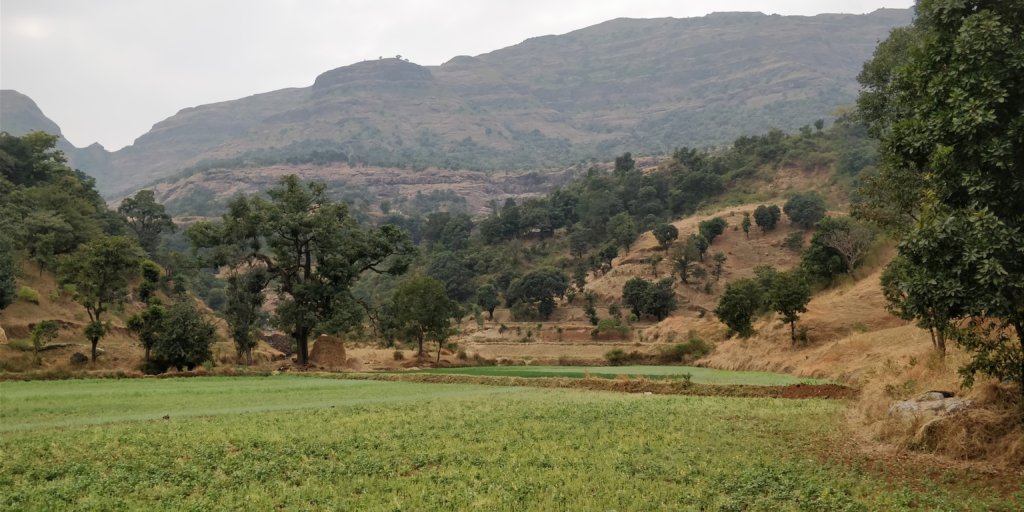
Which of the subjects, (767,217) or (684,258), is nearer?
(684,258)

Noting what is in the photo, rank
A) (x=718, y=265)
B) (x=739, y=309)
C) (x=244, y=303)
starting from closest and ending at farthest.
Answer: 1. (x=244, y=303)
2. (x=739, y=309)
3. (x=718, y=265)

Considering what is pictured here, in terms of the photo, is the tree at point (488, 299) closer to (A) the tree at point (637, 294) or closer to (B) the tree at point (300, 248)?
(A) the tree at point (637, 294)

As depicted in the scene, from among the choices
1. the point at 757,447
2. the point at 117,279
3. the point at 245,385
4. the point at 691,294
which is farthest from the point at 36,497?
the point at 691,294

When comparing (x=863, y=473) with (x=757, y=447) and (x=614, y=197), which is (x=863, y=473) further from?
(x=614, y=197)

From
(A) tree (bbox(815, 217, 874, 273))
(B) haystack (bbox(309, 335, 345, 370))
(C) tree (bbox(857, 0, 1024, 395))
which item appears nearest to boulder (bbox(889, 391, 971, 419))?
(C) tree (bbox(857, 0, 1024, 395))

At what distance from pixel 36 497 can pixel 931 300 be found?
17852mm

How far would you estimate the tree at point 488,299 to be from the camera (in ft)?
408

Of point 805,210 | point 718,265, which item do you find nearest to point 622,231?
point 718,265

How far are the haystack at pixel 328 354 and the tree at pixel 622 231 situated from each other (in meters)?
83.8

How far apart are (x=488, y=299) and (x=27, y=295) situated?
243 ft

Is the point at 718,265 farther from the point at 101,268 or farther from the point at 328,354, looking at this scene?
the point at 101,268

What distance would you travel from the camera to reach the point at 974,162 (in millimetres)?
14406

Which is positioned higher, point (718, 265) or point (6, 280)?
point (6, 280)

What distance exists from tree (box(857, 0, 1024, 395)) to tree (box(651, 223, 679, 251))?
360 ft
